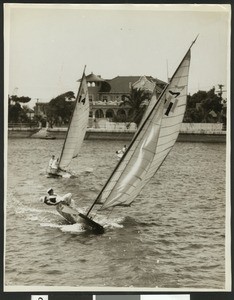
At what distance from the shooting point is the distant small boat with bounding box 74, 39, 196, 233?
1248 mm

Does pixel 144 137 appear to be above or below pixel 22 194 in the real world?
above

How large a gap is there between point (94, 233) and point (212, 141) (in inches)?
13.1

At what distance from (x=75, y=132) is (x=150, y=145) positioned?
0.56 feet

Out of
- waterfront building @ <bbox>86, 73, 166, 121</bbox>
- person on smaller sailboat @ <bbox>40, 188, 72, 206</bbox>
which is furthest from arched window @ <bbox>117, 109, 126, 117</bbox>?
person on smaller sailboat @ <bbox>40, 188, 72, 206</bbox>

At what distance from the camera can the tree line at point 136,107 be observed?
127cm

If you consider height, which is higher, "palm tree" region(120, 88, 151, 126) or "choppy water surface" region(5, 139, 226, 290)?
"palm tree" region(120, 88, 151, 126)

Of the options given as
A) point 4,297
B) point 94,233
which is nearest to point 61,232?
point 94,233

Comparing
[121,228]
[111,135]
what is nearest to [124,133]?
[111,135]

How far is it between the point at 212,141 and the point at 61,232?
0.39 metres

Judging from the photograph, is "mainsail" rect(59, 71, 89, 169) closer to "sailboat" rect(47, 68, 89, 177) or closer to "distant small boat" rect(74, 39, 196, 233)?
"sailboat" rect(47, 68, 89, 177)

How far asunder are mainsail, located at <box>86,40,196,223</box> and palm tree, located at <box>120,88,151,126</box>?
0.05 ft

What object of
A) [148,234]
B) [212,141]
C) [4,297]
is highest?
[212,141]

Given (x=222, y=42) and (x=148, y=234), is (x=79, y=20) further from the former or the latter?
(x=148, y=234)

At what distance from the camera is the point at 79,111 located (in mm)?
1275
